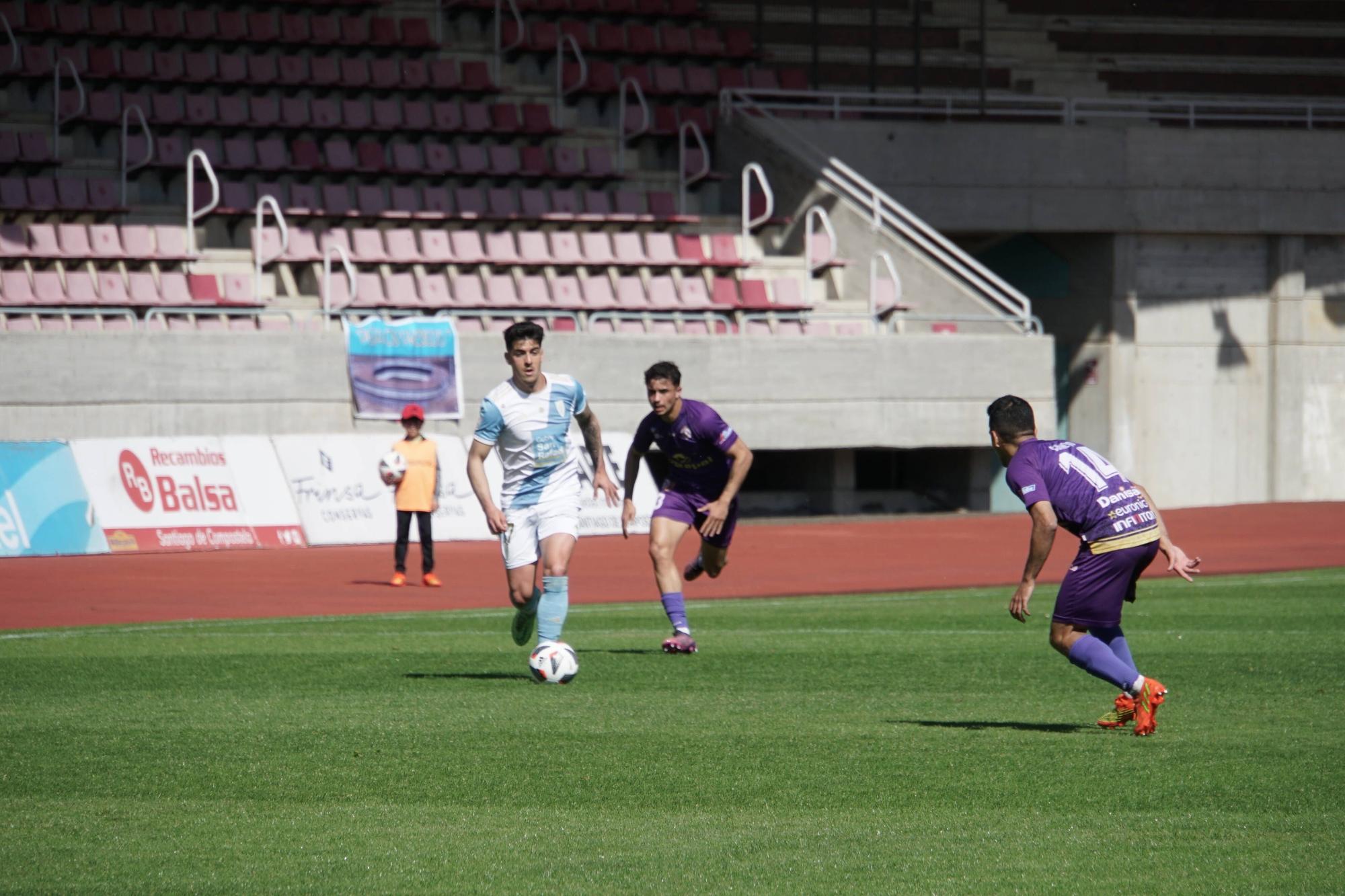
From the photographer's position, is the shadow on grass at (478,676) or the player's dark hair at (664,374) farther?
the player's dark hair at (664,374)

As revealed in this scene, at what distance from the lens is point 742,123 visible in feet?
104

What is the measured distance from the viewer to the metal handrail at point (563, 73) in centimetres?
3153

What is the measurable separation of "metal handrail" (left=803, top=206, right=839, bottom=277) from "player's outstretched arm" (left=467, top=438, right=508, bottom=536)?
17993mm

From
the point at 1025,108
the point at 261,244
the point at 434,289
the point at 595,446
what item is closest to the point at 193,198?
the point at 261,244

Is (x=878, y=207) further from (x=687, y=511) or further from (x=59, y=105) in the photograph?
(x=687, y=511)

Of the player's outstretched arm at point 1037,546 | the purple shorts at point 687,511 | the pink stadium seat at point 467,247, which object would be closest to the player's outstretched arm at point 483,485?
the purple shorts at point 687,511

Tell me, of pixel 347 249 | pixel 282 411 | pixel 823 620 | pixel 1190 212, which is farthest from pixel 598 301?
pixel 823 620

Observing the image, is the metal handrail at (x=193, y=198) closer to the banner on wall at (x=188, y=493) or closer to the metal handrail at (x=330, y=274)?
the metal handrail at (x=330, y=274)

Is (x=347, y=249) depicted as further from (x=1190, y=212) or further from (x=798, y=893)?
(x=798, y=893)

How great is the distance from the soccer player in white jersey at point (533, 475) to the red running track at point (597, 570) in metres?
5.97

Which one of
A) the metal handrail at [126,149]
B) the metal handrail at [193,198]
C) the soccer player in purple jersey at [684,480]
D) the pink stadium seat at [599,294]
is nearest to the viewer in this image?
the soccer player in purple jersey at [684,480]

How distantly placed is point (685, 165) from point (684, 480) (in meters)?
19.0

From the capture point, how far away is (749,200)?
102 ft

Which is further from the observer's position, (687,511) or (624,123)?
(624,123)
